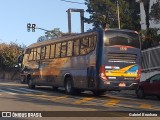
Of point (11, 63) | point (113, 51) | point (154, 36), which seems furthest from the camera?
point (11, 63)

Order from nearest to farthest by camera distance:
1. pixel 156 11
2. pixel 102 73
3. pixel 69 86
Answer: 1. pixel 102 73
2. pixel 69 86
3. pixel 156 11

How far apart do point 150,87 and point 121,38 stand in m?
3.24

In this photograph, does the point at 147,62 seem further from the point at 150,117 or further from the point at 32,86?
the point at 150,117

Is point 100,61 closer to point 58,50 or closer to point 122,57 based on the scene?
point 122,57

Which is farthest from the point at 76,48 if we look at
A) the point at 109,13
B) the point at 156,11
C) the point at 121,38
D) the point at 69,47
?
the point at 109,13

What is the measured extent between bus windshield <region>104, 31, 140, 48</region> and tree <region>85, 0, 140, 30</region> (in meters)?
30.2

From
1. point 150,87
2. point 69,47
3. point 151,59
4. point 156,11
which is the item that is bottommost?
point 150,87

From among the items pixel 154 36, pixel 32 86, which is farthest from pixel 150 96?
pixel 154 36

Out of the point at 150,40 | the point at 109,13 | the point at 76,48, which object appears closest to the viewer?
the point at 76,48

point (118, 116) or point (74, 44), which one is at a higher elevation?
point (74, 44)

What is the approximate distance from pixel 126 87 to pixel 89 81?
1.97m

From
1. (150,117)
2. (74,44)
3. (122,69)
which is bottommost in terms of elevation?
(150,117)

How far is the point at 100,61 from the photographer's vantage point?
20672mm

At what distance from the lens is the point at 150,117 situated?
43.2 feet
